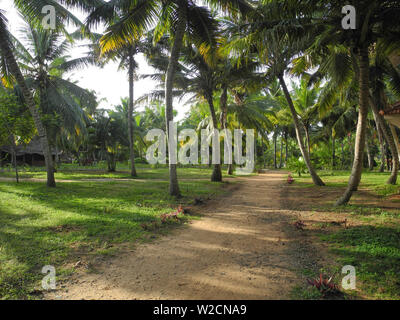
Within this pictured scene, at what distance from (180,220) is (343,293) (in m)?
3.92

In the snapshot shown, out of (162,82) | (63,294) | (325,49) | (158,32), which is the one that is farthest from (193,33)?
(63,294)

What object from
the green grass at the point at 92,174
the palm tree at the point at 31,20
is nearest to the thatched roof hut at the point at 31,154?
the green grass at the point at 92,174

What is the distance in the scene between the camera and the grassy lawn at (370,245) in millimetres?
2840

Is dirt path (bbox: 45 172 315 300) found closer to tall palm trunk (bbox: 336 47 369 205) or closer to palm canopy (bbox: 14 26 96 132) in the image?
tall palm trunk (bbox: 336 47 369 205)

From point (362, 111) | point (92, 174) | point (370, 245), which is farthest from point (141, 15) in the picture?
point (92, 174)

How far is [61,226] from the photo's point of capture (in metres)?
5.25

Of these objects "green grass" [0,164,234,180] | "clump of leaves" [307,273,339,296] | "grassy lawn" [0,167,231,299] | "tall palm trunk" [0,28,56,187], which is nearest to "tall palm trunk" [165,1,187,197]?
"grassy lawn" [0,167,231,299]

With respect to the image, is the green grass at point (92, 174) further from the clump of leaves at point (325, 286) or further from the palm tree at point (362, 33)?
the clump of leaves at point (325, 286)

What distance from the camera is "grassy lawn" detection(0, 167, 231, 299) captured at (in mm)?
3387

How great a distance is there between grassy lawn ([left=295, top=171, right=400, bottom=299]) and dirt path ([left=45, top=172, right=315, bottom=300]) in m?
0.52

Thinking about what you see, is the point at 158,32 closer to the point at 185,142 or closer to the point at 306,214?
the point at 306,214

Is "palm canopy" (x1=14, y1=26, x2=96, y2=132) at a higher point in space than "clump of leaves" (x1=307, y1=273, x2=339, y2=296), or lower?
higher

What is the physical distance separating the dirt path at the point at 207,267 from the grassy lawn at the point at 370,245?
52 cm
